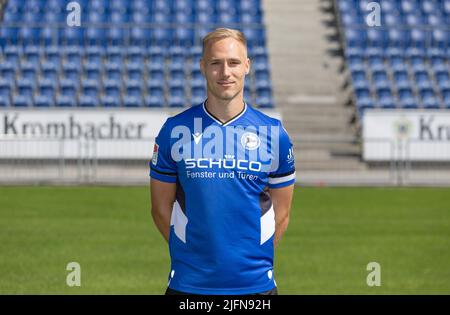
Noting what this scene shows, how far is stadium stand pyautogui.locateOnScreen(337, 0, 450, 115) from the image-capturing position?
29641 mm

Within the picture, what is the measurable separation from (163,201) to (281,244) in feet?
30.2

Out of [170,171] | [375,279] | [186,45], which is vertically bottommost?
[375,279]

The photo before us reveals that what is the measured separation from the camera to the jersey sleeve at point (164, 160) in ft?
13.8

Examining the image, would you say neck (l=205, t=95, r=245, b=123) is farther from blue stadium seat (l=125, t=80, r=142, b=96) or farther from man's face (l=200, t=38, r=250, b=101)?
blue stadium seat (l=125, t=80, r=142, b=96)

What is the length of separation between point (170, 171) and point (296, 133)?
24.1 m

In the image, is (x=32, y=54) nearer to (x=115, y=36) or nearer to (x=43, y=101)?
(x=115, y=36)

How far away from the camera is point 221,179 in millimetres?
4074

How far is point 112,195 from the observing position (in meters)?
20.5

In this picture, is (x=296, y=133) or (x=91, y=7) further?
(x=91, y=7)

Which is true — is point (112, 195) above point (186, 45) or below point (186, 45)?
below
